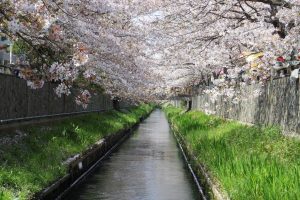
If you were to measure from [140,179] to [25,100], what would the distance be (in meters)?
4.63

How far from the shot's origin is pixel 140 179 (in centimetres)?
1612

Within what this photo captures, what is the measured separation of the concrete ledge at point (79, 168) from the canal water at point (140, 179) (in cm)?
25

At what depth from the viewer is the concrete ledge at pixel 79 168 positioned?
1097cm

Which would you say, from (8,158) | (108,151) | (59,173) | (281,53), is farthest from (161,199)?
(108,151)

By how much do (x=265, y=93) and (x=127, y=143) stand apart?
13.0 m

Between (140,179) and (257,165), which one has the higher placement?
(257,165)

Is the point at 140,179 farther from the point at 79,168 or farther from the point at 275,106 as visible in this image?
the point at 275,106

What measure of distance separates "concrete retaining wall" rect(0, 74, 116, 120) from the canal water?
3.06 m

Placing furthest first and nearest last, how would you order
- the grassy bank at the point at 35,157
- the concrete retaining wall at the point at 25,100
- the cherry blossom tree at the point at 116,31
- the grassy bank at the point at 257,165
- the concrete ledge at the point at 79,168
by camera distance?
the concrete retaining wall at the point at 25,100
the concrete ledge at the point at 79,168
the cherry blossom tree at the point at 116,31
the grassy bank at the point at 35,157
the grassy bank at the point at 257,165

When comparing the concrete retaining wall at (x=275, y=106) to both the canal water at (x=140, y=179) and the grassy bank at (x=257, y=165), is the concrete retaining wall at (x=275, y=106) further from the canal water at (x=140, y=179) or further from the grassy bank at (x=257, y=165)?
the canal water at (x=140, y=179)

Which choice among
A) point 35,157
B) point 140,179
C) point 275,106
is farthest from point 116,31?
point 275,106

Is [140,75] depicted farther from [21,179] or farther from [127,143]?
[21,179]

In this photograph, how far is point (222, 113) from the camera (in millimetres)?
30656

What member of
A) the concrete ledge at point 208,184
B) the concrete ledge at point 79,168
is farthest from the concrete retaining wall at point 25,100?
the concrete ledge at point 208,184
